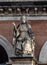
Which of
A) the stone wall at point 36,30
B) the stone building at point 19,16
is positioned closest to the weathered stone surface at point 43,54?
the stone building at point 19,16

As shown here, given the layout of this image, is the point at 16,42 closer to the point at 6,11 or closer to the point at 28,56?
the point at 28,56

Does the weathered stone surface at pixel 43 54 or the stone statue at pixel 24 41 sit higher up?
the stone statue at pixel 24 41

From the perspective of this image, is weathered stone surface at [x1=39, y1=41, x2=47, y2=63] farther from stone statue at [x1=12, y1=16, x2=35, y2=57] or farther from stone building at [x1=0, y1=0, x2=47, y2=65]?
stone statue at [x1=12, y1=16, x2=35, y2=57]

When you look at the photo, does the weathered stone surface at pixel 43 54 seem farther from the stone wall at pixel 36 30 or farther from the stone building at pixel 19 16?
the stone wall at pixel 36 30

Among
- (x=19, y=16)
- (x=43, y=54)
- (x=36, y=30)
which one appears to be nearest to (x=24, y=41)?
(x=43, y=54)

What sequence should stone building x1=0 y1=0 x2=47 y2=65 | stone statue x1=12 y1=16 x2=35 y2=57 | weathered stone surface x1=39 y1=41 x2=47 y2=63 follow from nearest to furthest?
stone statue x1=12 y1=16 x2=35 y2=57 → weathered stone surface x1=39 y1=41 x2=47 y2=63 → stone building x1=0 y1=0 x2=47 y2=65

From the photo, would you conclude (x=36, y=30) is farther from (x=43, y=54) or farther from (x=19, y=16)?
(x=43, y=54)

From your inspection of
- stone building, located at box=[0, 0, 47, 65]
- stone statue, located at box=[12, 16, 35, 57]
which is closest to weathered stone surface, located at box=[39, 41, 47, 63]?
stone building, located at box=[0, 0, 47, 65]

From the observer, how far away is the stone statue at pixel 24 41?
592 inches

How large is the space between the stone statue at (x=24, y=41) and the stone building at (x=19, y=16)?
65.4 inches

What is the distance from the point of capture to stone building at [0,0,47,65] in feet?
56.5

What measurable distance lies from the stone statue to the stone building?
166cm

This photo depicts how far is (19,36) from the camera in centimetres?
1548

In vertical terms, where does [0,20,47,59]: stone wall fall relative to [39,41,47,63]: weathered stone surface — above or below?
above
